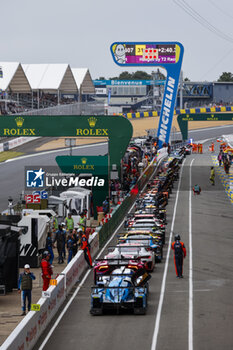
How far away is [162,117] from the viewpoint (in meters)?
74.6

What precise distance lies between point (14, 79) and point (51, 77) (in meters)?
7.15

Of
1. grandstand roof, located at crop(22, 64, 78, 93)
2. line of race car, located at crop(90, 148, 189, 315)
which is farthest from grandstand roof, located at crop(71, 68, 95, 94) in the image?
line of race car, located at crop(90, 148, 189, 315)

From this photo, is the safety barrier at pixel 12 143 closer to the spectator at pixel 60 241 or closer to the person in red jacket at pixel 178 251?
the spectator at pixel 60 241

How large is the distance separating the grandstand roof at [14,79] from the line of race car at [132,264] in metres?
43.3

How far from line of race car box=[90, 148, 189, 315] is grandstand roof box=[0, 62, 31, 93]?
43338 mm

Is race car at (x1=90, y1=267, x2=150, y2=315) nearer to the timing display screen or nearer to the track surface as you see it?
the track surface

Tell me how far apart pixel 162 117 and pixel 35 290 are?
5256 centimetres

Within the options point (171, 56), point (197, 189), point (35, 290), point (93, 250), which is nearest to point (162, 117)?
point (171, 56)

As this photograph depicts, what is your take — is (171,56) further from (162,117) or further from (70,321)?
(70,321)

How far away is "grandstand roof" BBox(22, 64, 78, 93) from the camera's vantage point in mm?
89938

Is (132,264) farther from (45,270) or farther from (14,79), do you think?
(14,79)

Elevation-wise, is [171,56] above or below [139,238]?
above

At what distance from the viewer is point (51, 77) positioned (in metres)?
91.3

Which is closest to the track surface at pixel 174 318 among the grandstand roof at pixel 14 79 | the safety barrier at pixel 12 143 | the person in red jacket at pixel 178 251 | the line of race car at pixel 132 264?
the line of race car at pixel 132 264
